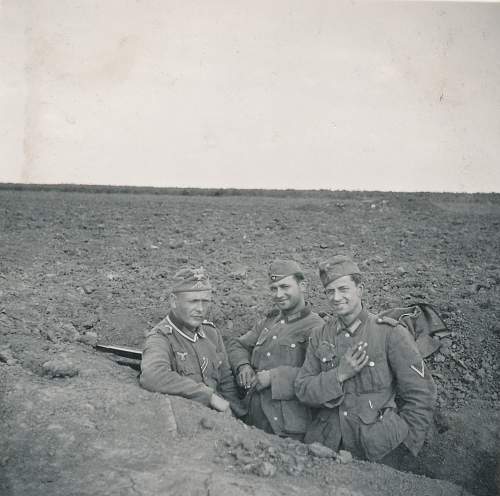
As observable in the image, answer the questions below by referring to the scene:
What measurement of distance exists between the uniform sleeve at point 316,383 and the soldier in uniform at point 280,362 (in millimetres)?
216

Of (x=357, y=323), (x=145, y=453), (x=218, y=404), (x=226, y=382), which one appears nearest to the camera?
(x=145, y=453)

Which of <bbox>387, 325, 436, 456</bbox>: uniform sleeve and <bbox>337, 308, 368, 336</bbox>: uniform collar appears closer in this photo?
<bbox>387, 325, 436, 456</bbox>: uniform sleeve

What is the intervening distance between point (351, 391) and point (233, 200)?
9.33 meters

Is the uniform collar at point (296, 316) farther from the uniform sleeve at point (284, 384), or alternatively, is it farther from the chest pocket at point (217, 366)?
the chest pocket at point (217, 366)

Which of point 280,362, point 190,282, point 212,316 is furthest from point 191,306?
point 212,316

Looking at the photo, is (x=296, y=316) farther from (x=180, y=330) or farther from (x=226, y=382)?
(x=180, y=330)

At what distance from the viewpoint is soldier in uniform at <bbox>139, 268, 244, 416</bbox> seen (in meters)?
4.09

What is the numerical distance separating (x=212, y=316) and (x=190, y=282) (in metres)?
2.10

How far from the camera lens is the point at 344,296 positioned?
382cm

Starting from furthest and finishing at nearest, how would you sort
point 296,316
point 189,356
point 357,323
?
point 296,316 < point 189,356 < point 357,323

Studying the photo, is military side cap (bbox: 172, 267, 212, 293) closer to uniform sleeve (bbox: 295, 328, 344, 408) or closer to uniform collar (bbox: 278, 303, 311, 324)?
uniform collar (bbox: 278, 303, 311, 324)

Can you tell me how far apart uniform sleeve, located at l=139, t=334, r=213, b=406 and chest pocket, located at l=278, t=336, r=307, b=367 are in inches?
27.5

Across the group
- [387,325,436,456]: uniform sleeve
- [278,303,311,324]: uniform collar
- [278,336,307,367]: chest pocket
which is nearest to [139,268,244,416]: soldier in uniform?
[278,336,307,367]: chest pocket

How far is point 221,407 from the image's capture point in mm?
4176
